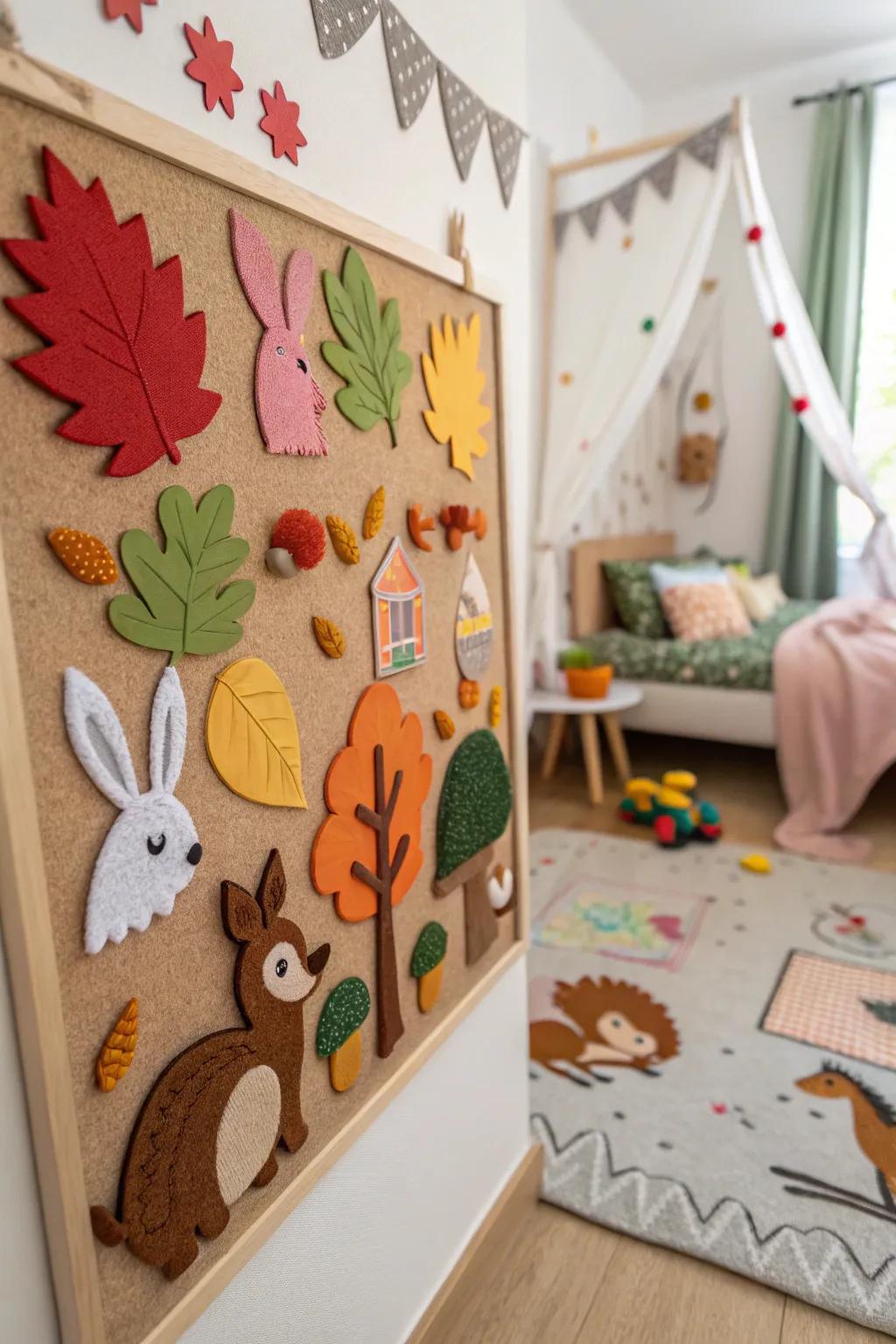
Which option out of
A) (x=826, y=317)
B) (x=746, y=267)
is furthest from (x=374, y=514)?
(x=746, y=267)

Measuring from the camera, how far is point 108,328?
0.65 metres

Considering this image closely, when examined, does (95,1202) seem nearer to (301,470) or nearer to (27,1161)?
(27,1161)

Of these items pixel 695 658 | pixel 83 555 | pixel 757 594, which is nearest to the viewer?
pixel 83 555

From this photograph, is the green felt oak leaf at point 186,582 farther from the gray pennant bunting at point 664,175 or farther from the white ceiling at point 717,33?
the white ceiling at point 717,33

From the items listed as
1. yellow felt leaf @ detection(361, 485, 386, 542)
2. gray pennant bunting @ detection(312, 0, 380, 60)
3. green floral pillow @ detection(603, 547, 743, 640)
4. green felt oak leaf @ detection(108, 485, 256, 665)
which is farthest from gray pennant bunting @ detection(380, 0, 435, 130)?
green floral pillow @ detection(603, 547, 743, 640)

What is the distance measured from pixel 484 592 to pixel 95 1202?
82cm

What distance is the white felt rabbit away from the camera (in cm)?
67

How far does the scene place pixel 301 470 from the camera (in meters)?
0.87

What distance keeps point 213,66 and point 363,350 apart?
0.27m

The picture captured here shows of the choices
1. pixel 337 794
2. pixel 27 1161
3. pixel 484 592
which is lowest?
pixel 27 1161

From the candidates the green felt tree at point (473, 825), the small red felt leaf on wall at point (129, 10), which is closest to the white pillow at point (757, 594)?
the green felt tree at point (473, 825)

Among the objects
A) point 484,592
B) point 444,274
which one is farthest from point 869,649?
point 444,274

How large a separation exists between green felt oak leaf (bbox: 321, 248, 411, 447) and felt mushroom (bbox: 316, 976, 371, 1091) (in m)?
0.60

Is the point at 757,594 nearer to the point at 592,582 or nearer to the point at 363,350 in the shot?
the point at 592,582
